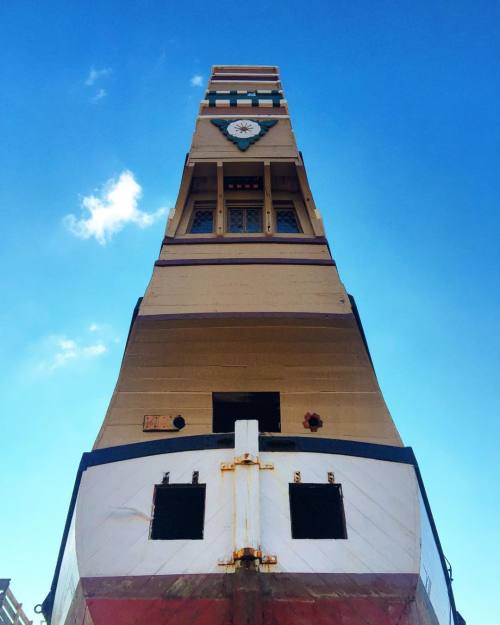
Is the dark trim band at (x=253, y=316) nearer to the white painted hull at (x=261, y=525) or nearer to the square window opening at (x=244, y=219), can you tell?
the white painted hull at (x=261, y=525)

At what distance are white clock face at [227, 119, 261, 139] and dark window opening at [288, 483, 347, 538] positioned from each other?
1173 cm

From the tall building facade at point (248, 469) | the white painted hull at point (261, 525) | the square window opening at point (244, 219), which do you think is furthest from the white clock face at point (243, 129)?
the white painted hull at point (261, 525)

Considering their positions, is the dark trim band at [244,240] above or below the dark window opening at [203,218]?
below

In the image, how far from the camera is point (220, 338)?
11703 mm

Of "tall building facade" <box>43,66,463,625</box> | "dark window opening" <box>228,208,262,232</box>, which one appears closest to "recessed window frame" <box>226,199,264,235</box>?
"dark window opening" <box>228,208,262,232</box>

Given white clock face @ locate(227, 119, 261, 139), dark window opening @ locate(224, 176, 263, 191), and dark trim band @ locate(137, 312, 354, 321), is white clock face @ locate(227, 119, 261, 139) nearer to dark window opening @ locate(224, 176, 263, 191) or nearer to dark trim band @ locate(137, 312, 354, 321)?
dark window opening @ locate(224, 176, 263, 191)

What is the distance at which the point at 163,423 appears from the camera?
33.5 feet

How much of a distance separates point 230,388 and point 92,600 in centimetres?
452

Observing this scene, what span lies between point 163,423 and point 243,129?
11.5m

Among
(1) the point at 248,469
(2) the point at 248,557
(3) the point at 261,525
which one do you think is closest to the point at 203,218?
(1) the point at 248,469

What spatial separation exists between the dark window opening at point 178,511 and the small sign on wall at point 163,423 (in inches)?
45.7

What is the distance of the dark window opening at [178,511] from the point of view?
862cm

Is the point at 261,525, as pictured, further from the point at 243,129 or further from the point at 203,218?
the point at 243,129

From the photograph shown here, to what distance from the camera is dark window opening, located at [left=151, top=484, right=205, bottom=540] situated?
8625 millimetres
